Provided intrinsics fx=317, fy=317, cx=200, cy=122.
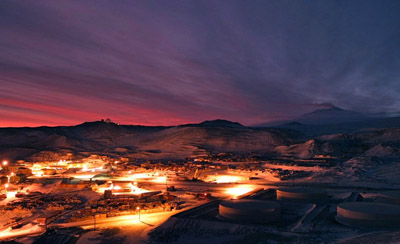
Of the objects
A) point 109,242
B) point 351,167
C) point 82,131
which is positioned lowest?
point 109,242

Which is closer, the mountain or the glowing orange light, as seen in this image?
the glowing orange light

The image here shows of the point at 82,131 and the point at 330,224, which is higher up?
the point at 82,131

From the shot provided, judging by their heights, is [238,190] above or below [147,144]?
below

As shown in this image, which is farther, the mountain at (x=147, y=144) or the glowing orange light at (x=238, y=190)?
the mountain at (x=147, y=144)

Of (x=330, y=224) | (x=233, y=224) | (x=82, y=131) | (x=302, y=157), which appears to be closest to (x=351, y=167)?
(x=302, y=157)

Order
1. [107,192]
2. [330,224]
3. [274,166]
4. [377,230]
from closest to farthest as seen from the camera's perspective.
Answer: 1. [377,230]
2. [330,224]
3. [107,192]
4. [274,166]

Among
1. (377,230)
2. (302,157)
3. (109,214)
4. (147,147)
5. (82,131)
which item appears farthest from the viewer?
(82,131)

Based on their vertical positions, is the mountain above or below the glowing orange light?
above

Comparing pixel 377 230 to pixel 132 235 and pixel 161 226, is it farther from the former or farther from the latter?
pixel 132 235

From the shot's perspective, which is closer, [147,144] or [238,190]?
[238,190]

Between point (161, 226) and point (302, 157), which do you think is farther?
point (302, 157)

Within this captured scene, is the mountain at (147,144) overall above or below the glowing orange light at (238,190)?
above
